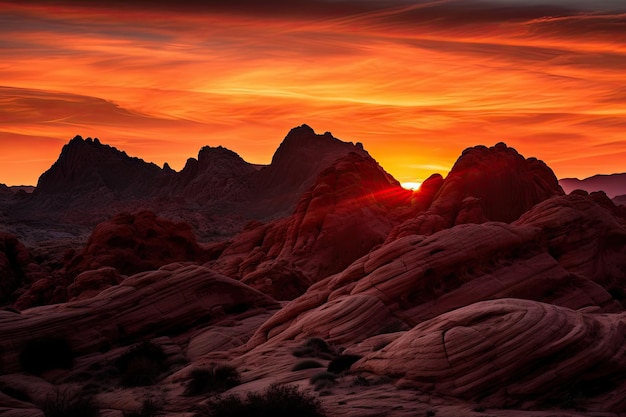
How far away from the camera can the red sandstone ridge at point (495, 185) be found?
246 ft

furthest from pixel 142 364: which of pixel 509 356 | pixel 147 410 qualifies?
pixel 509 356

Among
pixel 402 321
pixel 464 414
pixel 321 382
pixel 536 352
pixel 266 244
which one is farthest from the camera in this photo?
pixel 266 244

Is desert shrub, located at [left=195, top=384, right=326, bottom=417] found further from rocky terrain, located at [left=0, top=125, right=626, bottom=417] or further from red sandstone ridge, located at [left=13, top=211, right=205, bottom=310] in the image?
red sandstone ridge, located at [left=13, top=211, right=205, bottom=310]

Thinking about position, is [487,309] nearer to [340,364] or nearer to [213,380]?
[340,364]

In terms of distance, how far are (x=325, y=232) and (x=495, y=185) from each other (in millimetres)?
19462

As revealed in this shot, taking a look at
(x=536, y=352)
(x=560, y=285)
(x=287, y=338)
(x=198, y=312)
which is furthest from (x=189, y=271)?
(x=536, y=352)

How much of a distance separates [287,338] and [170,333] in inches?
369

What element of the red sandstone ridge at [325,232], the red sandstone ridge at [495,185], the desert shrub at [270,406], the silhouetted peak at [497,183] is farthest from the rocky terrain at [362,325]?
the silhouetted peak at [497,183]

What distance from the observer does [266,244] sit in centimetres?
7838

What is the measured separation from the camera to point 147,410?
2652cm

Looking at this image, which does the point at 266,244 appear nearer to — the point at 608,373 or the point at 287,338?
the point at 287,338

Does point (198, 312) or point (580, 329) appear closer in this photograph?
point (580, 329)

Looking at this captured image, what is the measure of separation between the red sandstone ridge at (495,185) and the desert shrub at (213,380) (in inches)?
1687

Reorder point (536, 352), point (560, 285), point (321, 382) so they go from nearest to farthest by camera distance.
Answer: point (536, 352) → point (321, 382) → point (560, 285)
